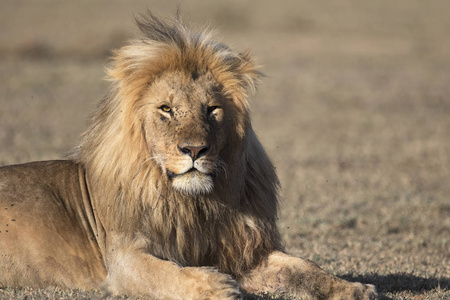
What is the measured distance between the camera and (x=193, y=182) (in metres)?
3.49

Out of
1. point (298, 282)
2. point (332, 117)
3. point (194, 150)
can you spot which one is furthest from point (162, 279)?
point (332, 117)

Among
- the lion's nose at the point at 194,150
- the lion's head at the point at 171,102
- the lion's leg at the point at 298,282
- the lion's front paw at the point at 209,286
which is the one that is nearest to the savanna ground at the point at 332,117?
the lion's head at the point at 171,102

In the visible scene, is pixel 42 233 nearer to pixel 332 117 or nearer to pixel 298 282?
pixel 298 282

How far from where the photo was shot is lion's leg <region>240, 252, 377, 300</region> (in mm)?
3600

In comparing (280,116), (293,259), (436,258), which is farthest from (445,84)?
(293,259)

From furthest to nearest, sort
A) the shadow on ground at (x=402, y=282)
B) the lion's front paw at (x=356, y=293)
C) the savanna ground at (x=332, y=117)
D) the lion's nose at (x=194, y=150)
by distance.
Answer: the savanna ground at (x=332, y=117)
the shadow on ground at (x=402, y=282)
the lion's front paw at (x=356, y=293)
the lion's nose at (x=194, y=150)

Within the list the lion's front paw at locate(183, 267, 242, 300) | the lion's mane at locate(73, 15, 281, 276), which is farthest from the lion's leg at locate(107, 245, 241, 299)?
the lion's mane at locate(73, 15, 281, 276)

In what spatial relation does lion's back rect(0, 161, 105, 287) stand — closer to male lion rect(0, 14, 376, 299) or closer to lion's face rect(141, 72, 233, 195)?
male lion rect(0, 14, 376, 299)

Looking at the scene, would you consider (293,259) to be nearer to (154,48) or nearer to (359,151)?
(154,48)

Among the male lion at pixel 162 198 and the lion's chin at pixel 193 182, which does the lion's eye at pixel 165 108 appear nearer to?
the male lion at pixel 162 198

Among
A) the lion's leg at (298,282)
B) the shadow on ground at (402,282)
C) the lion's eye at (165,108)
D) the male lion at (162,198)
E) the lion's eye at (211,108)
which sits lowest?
the shadow on ground at (402,282)

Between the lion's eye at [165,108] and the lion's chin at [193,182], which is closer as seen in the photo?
the lion's chin at [193,182]

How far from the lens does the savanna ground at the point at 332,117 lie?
5.98m

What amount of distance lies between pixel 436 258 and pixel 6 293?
3.52 meters
